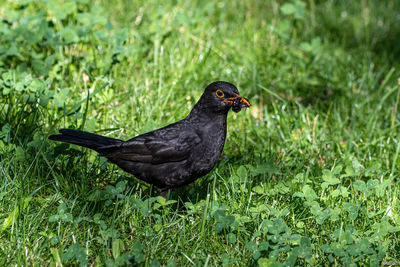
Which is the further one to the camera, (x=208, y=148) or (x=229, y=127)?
(x=229, y=127)

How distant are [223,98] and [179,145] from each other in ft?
1.48

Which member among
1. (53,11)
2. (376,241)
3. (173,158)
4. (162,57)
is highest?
(53,11)

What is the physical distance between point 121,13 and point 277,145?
9.48ft

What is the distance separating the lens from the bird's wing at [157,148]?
3.74 m

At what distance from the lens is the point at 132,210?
139 inches

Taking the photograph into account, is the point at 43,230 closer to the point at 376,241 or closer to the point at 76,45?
the point at 376,241

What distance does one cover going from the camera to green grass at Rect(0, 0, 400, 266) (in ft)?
10.7

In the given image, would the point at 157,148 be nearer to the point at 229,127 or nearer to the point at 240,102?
the point at 240,102

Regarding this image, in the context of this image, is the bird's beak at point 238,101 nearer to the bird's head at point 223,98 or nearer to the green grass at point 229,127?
the bird's head at point 223,98

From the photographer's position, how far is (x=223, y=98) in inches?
148

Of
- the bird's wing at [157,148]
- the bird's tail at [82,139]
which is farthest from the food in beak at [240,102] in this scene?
the bird's tail at [82,139]

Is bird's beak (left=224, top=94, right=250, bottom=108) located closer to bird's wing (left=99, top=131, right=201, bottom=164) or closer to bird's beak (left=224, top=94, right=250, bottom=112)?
bird's beak (left=224, top=94, right=250, bottom=112)

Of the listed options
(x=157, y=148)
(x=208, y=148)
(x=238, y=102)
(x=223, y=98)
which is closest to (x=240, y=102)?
(x=238, y=102)

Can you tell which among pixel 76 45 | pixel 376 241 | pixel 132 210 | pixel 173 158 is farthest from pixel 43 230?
pixel 76 45
